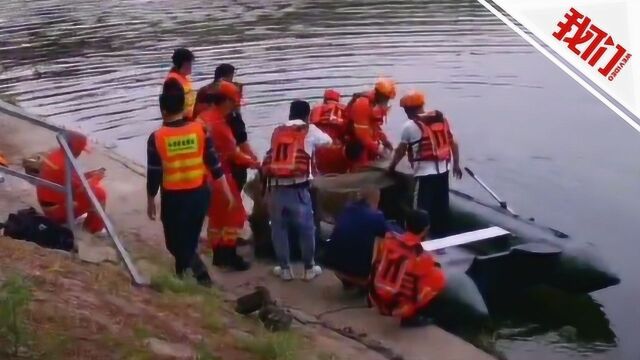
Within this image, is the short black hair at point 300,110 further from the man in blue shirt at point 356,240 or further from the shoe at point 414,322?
the shoe at point 414,322

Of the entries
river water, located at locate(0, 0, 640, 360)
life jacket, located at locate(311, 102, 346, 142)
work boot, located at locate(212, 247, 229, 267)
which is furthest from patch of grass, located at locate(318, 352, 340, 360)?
life jacket, located at locate(311, 102, 346, 142)

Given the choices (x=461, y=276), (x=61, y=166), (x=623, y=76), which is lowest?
(x=461, y=276)

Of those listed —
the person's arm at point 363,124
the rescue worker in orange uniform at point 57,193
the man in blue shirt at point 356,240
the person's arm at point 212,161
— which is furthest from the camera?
the person's arm at point 363,124

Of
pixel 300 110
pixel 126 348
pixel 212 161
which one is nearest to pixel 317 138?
pixel 300 110

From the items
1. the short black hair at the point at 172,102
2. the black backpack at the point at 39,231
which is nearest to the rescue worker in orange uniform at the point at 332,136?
the black backpack at the point at 39,231

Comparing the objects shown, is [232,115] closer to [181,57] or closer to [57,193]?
[181,57]

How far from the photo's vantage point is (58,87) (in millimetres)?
18188

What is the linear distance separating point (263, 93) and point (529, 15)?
498 inches

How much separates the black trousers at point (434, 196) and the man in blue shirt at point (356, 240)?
98 centimetres

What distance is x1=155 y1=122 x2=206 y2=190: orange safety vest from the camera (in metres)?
7.35

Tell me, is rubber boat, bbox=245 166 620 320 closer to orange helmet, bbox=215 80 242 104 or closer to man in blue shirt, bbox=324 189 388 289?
man in blue shirt, bbox=324 189 388 289

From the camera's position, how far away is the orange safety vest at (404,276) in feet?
25.1

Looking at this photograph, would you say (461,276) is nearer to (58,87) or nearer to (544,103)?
(544,103)

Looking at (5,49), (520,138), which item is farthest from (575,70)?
(5,49)
